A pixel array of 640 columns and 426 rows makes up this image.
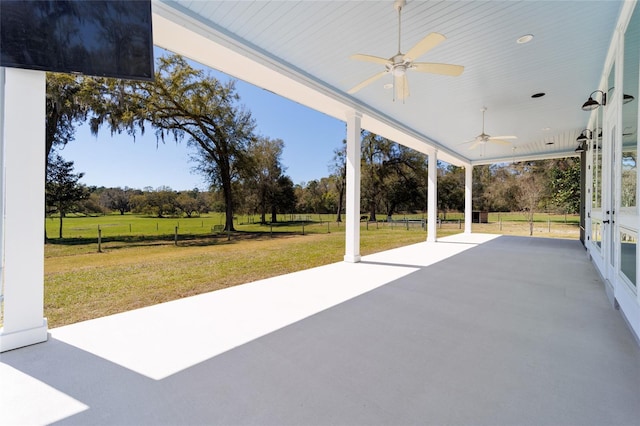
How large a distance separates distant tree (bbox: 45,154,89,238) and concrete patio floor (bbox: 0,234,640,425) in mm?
6190

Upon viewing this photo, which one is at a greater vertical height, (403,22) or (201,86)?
(201,86)

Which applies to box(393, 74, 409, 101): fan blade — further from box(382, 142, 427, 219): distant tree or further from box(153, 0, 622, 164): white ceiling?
box(382, 142, 427, 219): distant tree

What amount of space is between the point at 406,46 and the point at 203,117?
901 cm

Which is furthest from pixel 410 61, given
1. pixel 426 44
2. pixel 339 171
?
pixel 339 171

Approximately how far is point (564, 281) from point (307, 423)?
4261 millimetres

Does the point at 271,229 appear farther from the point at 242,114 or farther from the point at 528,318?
the point at 528,318

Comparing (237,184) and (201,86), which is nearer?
(201,86)

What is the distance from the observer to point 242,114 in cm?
1131

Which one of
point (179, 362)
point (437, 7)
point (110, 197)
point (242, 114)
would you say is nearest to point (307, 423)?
point (179, 362)

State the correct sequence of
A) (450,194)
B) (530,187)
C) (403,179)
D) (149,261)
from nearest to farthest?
(149,261) < (530,187) < (403,179) < (450,194)

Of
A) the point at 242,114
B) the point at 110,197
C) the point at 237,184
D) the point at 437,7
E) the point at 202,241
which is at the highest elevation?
the point at 242,114

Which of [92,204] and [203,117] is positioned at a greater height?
[203,117]

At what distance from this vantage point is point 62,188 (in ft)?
22.7

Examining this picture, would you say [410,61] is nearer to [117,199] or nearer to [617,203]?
[617,203]
